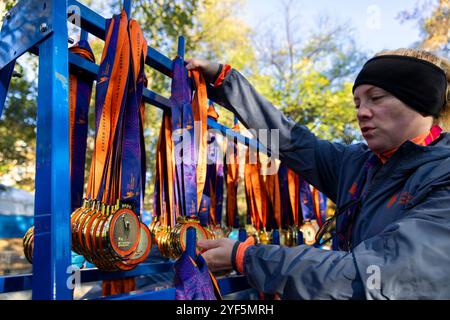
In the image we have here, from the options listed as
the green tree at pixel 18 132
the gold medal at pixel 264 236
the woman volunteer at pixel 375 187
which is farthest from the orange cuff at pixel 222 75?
the green tree at pixel 18 132

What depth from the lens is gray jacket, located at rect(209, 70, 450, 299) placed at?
102 centimetres

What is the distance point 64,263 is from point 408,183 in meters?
1.09

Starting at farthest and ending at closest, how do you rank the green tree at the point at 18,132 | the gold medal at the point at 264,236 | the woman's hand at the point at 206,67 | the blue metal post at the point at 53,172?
the green tree at the point at 18,132
the gold medal at the point at 264,236
the woman's hand at the point at 206,67
the blue metal post at the point at 53,172

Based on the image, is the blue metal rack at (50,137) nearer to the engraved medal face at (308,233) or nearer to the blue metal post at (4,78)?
the blue metal post at (4,78)

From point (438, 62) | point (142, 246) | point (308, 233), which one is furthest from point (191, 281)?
point (308, 233)

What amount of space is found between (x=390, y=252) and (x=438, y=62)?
93 centimetres

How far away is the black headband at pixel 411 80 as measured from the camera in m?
1.42

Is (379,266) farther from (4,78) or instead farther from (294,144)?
(4,78)

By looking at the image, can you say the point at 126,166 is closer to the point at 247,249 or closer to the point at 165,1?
the point at 247,249

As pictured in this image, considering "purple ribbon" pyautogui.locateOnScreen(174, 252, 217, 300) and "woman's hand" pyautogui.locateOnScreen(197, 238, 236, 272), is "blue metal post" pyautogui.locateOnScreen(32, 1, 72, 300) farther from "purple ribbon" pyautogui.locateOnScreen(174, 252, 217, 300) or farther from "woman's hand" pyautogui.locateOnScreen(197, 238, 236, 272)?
"woman's hand" pyautogui.locateOnScreen(197, 238, 236, 272)

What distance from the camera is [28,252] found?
4.55 ft

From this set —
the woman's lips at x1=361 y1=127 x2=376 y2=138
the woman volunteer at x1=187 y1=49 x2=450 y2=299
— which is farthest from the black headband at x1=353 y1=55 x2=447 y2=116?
the woman's lips at x1=361 y1=127 x2=376 y2=138

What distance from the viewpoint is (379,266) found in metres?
1.03

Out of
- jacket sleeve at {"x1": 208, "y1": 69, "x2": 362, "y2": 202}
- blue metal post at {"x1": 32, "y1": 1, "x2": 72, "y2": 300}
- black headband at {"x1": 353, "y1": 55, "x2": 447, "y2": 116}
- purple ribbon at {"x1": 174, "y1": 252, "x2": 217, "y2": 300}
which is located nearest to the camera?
blue metal post at {"x1": 32, "y1": 1, "x2": 72, "y2": 300}
